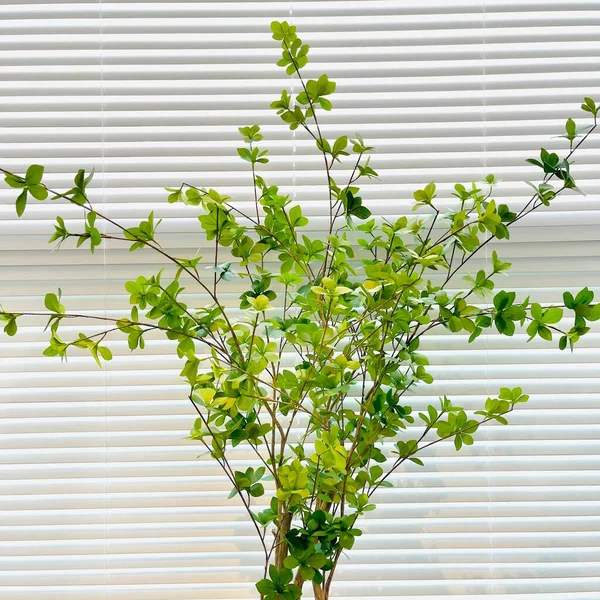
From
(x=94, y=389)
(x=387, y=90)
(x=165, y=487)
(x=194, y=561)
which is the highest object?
(x=387, y=90)

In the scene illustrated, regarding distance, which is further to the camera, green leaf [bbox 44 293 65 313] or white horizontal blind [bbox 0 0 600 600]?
white horizontal blind [bbox 0 0 600 600]

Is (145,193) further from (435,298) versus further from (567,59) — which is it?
(567,59)

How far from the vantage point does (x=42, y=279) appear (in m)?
1.27

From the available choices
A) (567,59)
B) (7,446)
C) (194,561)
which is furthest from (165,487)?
(567,59)

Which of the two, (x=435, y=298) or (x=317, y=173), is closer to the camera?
(x=435, y=298)

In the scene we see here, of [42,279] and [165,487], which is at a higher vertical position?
[42,279]

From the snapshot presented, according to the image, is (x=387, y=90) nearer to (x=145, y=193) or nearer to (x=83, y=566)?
(x=145, y=193)

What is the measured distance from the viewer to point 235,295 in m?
1.27

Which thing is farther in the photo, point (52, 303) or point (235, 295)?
point (235, 295)

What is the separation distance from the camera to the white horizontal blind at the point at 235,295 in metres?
1.24

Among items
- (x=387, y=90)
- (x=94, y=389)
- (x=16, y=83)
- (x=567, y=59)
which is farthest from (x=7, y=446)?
(x=567, y=59)

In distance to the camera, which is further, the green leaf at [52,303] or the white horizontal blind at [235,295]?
the white horizontal blind at [235,295]

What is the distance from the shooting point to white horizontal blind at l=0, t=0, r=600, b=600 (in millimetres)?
1235

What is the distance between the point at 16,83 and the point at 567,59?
3.63ft
